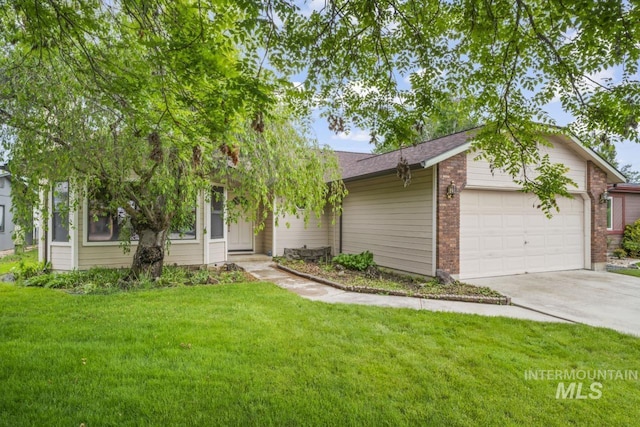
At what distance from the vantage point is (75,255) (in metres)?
8.23

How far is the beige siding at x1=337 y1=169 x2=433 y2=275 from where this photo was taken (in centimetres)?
824

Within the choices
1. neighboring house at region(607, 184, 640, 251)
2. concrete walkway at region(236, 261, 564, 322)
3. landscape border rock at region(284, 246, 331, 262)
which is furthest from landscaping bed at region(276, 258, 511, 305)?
neighboring house at region(607, 184, 640, 251)

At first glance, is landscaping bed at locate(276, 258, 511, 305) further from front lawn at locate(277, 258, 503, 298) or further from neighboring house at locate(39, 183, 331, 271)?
neighboring house at locate(39, 183, 331, 271)

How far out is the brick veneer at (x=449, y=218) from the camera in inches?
311

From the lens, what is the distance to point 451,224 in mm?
8039

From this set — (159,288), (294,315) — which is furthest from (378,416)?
(159,288)

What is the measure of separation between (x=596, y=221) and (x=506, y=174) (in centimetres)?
367

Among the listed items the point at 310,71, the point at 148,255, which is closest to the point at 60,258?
the point at 148,255

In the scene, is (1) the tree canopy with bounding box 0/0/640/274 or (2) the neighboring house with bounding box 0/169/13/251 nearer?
(1) the tree canopy with bounding box 0/0/640/274

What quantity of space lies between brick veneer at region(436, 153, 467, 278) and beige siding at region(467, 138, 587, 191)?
387 mm

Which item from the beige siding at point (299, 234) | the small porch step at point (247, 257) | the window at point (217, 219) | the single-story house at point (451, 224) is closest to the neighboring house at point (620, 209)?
the single-story house at point (451, 224)

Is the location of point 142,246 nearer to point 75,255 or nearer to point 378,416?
point 75,255

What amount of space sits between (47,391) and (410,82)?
4753 mm

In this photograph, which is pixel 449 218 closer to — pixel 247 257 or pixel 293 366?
pixel 293 366
